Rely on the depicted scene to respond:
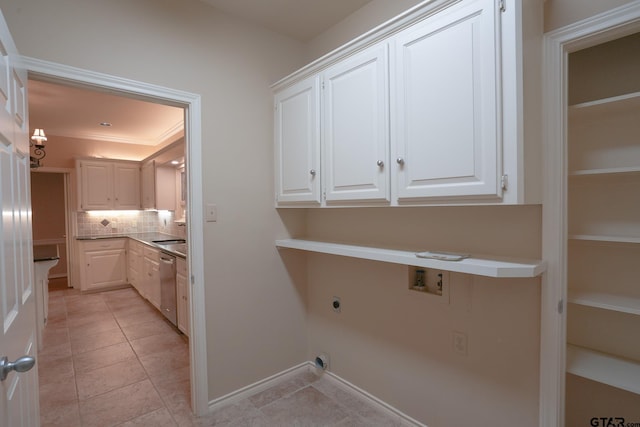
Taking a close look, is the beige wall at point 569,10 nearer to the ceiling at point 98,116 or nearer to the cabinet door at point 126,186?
the ceiling at point 98,116

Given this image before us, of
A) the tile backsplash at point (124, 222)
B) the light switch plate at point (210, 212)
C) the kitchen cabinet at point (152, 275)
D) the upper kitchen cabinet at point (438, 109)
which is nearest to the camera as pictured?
the upper kitchen cabinet at point (438, 109)

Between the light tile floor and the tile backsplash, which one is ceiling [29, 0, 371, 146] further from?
the light tile floor

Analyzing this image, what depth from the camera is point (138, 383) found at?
8.31 feet

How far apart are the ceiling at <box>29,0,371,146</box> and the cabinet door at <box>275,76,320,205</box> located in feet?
1.69

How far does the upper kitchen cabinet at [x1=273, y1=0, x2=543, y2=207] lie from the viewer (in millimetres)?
1231

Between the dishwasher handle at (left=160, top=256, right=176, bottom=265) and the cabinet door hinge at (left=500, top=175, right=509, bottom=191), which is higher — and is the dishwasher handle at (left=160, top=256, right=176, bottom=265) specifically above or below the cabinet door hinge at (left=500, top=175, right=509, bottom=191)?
below

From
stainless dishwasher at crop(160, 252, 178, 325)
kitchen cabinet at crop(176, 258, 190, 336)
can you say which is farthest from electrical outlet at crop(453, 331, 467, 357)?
stainless dishwasher at crop(160, 252, 178, 325)

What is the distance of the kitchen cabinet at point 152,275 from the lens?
4086 mm

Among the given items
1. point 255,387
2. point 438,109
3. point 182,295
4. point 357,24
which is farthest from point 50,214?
point 438,109

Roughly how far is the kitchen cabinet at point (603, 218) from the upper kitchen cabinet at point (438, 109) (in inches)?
15.6

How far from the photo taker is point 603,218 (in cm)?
152

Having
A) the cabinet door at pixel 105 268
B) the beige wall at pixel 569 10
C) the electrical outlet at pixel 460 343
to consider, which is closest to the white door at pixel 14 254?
the electrical outlet at pixel 460 343

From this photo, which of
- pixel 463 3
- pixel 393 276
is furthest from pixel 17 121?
pixel 393 276

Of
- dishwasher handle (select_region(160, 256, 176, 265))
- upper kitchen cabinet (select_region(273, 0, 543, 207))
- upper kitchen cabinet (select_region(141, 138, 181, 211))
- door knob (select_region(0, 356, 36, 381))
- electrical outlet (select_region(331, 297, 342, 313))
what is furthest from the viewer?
upper kitchen cabinet (select_region(141, 138, 181, 211))
